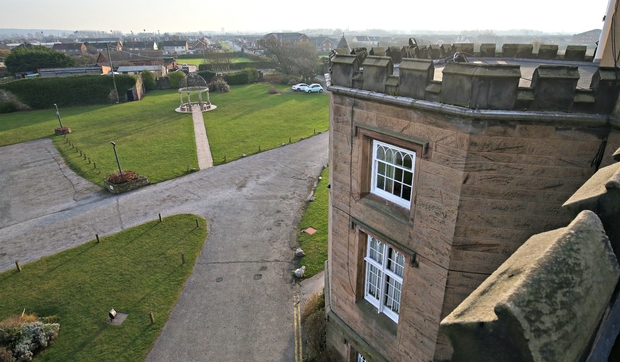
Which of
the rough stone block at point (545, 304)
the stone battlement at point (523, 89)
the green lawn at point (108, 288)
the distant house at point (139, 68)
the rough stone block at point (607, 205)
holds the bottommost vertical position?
the green lawn at point (108, 288)

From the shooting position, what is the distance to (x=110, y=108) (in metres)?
49.1

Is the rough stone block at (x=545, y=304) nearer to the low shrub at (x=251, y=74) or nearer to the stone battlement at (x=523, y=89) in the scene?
the stone battlement at (x=523, y=89)

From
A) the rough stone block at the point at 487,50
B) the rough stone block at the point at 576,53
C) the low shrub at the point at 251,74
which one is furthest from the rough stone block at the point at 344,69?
the low shrub at the point at 251,74

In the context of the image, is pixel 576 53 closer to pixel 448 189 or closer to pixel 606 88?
pixel 606 88

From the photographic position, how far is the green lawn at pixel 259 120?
32125mm

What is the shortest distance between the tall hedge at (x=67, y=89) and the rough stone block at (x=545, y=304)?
60.4 m

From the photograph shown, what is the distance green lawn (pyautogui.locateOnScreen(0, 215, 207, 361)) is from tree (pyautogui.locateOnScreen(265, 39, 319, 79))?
2131 inches

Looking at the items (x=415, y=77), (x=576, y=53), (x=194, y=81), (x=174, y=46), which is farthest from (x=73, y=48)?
(x=415, y=77)

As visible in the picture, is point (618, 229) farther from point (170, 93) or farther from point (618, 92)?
point (170, 93)

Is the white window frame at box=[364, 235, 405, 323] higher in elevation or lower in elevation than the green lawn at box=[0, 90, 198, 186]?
higher

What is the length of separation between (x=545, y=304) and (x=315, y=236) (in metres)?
16.0

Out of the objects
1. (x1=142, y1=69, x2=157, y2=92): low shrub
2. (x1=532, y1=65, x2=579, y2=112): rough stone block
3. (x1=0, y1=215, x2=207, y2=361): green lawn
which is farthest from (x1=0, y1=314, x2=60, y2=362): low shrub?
(x1=142, y1=69, x2=157, y2=92): low shrub

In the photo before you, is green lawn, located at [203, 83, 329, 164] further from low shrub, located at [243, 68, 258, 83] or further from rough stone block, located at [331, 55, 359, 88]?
rough stone block, located at [331, 55, 359, 88]

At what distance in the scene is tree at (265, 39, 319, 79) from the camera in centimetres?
6706
